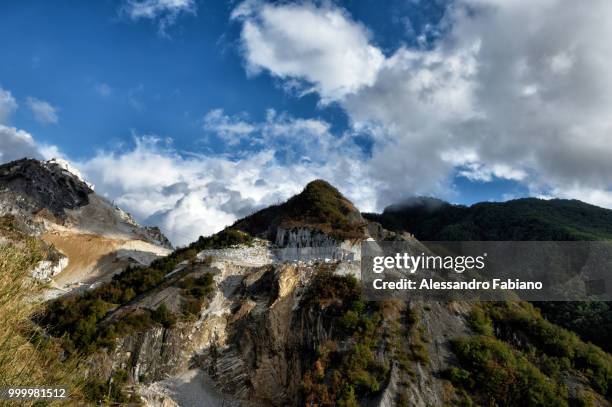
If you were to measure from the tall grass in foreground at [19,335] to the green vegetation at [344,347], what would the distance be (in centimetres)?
1646

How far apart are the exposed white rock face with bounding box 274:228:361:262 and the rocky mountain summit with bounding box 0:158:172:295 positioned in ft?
73.4

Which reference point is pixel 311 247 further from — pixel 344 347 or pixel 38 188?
pixel 38 188

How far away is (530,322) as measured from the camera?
90.8 ft

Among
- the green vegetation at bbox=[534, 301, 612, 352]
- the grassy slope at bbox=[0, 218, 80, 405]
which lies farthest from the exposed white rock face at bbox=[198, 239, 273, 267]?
the green vegetation at bbox=[534, 301, 612, 352]

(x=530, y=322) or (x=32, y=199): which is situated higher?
(x=32, y=199)

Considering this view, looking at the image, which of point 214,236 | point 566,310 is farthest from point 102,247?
point 566,310

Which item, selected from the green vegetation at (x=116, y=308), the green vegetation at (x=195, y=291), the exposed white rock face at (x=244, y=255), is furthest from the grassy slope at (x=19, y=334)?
the exposed white rock face at (x=244, y=255)

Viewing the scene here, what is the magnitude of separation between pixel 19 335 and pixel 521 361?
25.4 meters

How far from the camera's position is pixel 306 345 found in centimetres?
2700

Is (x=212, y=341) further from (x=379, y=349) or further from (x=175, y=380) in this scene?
(x=379, y=349)

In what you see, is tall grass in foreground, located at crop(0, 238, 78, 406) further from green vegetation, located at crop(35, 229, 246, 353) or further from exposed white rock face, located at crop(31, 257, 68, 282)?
exposed white rock face, located at crop(31, 257, 68, 282)

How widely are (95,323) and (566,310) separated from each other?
51.1m

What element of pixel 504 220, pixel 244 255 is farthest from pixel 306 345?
pixel 504 220

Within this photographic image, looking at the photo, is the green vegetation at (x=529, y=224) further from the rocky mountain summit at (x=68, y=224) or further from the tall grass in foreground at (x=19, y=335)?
the rocky mountain summit at (x=68, y=224)
